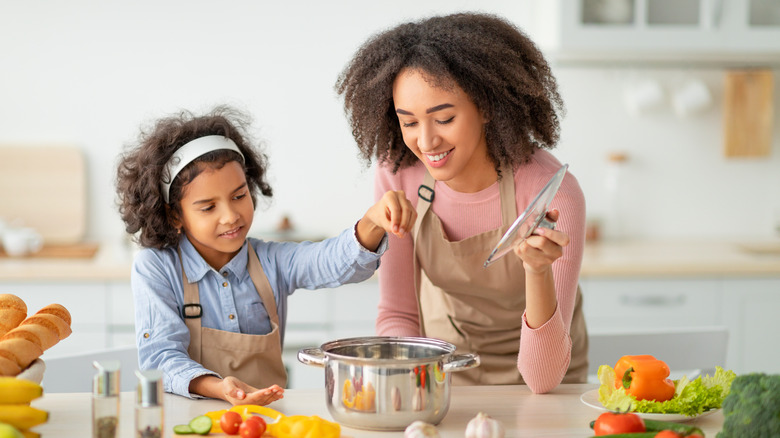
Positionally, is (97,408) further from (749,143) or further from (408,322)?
(749,143)

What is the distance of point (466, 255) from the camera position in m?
1.57

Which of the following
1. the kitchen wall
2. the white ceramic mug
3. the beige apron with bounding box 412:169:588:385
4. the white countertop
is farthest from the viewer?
the kitchen wall

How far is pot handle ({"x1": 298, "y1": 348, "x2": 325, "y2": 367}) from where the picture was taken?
1107 mm

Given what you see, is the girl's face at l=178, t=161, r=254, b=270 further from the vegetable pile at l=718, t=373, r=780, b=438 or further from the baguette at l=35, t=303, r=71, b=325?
the vegetable pile at l=718, t=373, r=780, b=438

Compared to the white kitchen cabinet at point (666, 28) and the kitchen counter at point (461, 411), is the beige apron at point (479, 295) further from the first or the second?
the white kitchen cabinet at point (666, 28)

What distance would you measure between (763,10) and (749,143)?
1.69 ft

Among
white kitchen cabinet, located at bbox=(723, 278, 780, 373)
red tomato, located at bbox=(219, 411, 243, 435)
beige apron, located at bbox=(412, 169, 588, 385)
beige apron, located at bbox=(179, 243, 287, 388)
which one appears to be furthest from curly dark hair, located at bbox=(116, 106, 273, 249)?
white kitchen cabinet, located at bbox=(723, 278, 780, 373)

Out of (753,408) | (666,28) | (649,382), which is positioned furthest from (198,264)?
(666,28)

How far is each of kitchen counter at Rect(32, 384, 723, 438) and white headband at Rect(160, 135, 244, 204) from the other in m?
0.40

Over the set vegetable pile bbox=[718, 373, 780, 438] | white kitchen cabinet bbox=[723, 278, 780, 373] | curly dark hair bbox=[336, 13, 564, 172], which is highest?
curly dark hair bbox=[336, 13, 564, 172]

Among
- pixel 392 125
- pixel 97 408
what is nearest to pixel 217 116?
pixel 392 125

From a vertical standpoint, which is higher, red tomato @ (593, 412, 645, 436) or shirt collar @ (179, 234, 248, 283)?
shirt collar @ (179, 234, 248, 283)

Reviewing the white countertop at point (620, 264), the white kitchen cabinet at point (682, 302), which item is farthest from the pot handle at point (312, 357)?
the white kitchen cabinet at point (682, 302)

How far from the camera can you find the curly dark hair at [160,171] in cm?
149
